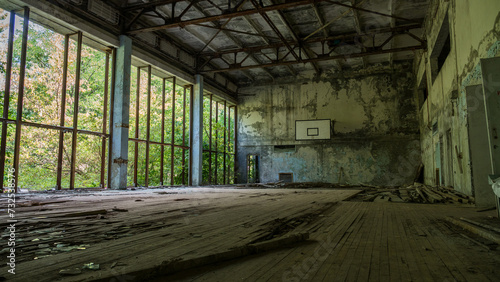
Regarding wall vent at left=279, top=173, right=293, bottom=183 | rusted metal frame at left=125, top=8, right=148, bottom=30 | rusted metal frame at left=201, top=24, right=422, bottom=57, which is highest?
rusted metal frame at left=201, top=24, right=422, bottom=57

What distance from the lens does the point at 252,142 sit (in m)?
20.1

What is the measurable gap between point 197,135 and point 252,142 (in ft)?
16.7

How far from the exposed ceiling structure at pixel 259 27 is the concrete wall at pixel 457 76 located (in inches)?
70.1

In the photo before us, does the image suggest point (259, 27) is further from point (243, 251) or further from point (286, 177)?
point (243, 251)

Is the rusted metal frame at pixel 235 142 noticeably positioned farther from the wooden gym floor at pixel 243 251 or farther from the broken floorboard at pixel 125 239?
the wooden gym floor at pixel 243 251

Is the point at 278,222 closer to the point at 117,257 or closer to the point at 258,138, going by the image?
the point at 117,257

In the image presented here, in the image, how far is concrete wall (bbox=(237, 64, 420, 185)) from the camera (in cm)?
1712

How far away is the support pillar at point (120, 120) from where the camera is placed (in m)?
10.6

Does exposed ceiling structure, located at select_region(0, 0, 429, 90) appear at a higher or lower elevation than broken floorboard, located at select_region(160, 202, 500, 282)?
higher

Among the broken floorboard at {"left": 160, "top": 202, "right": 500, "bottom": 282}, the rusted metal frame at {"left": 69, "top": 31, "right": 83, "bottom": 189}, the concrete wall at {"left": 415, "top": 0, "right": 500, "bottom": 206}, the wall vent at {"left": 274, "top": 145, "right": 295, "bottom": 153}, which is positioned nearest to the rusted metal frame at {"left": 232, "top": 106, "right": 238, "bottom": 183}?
the wall vent at {"left": 274, "top": 145, "right": 295, "bottom": 153}

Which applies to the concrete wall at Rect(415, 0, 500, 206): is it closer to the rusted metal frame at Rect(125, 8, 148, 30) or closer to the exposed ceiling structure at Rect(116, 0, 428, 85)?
the exposed ceiling structure at Rect(116, 0, 428, 85)

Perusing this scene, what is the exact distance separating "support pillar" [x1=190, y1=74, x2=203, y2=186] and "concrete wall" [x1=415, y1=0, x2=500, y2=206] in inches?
404

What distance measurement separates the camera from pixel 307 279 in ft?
4.79

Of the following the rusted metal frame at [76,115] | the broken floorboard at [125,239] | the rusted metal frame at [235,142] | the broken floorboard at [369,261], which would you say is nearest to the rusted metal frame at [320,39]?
the rusted metal frame at [235,142]
